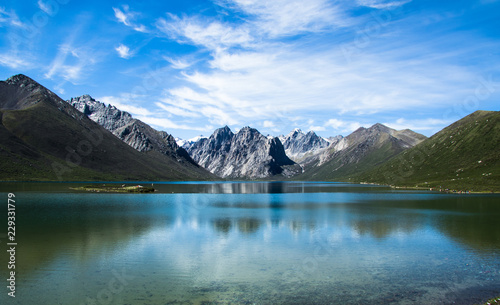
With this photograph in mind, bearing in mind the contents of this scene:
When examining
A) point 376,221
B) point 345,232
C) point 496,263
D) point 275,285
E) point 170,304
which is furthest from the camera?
point 376,221

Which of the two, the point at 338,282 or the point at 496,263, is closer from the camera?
the point at 338,282

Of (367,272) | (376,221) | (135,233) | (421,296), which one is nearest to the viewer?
(421,296)

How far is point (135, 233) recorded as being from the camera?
179 feet

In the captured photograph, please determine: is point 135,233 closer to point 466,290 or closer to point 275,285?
point 275,285

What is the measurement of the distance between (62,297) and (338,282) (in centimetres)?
2431

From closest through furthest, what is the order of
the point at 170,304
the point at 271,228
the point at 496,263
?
1. the point at 170,304
2. the point at 496,263
3. the point at 271,228

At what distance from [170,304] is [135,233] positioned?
32365mm

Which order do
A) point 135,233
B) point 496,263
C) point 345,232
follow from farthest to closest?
point 345,232 → point 135,233 → point 496,263

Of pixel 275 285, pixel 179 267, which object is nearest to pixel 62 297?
pixel 179 267

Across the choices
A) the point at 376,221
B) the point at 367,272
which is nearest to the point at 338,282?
the point at 367,272

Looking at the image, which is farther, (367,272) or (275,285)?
(367,272)

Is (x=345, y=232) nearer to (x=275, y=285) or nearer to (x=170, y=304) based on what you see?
(x=275, y=285)

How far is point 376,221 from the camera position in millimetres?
72562

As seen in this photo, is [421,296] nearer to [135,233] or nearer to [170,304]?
[170,304]
